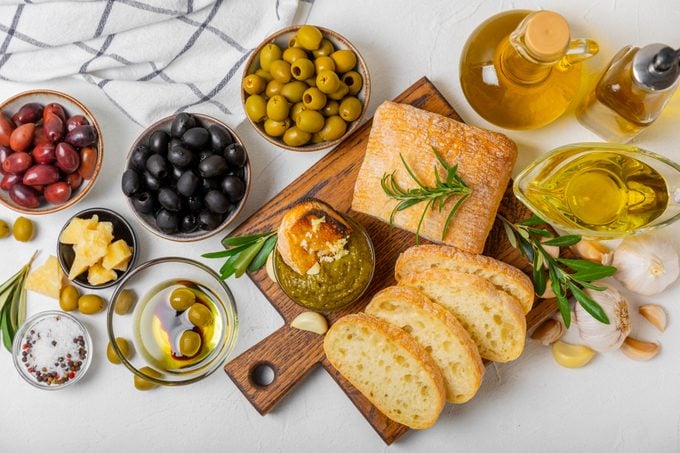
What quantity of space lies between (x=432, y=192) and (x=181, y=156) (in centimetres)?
62

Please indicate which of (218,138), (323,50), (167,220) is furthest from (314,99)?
(167,220)

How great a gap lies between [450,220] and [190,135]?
26.6 inches

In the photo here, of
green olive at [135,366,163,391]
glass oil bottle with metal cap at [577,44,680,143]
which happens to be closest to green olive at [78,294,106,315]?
green olive at [135,366,163,391]

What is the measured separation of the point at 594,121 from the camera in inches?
61.5

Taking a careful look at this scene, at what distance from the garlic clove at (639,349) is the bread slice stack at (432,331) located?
1.23 feet

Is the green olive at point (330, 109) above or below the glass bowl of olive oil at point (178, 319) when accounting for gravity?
above

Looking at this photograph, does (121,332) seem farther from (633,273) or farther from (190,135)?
(633,273)

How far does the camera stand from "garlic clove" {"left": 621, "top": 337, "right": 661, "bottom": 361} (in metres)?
1.64

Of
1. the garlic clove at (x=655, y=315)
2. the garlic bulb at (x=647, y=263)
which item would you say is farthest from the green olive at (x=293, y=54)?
the garlic clove at (x=655, y=315)

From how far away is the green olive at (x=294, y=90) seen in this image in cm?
152

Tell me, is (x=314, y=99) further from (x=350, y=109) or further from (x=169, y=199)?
(x=169, y=199)

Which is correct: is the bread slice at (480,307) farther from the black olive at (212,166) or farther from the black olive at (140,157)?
the black olive at (140,157)

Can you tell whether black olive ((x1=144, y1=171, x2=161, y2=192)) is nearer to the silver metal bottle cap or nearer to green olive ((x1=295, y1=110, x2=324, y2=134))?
Answer: green olive ((x1=295, y1=110, x2=324, y2=134))

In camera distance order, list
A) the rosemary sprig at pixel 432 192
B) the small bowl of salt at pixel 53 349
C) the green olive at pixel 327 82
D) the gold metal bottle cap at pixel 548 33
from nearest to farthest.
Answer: the gold metal bottle cap at pixel 548 33 → the rosemary sprig at pixel 432 192 → the green olive at pixel 327 82 → the small bowl of salt at pixel 53 349
